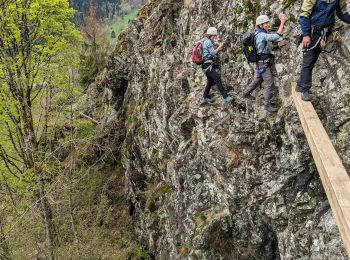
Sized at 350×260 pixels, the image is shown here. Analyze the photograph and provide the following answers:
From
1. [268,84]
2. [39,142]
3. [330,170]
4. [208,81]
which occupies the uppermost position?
[268,84]

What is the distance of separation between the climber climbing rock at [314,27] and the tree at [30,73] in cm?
1179

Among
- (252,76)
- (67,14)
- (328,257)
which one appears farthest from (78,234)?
(328,257)

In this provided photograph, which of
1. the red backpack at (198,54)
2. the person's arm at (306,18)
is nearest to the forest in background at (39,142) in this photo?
the red backpack at (198,54)

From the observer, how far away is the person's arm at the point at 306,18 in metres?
7.59

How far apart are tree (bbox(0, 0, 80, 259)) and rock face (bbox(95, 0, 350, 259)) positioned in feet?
14.4

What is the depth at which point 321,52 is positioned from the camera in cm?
838

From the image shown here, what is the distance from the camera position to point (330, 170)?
5.71 metres

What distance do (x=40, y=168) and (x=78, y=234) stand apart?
4053 mm

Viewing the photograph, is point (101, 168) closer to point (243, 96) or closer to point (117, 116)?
point (117, 116)

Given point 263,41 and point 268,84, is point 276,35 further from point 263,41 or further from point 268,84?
point 268,84

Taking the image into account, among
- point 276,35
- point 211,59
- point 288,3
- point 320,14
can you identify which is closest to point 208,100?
point 211,59

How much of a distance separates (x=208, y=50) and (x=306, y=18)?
151 inches

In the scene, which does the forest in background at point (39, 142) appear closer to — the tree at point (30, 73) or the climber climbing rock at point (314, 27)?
the tree at point (30, 73)

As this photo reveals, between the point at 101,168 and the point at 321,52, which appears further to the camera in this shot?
the point at 101,168
